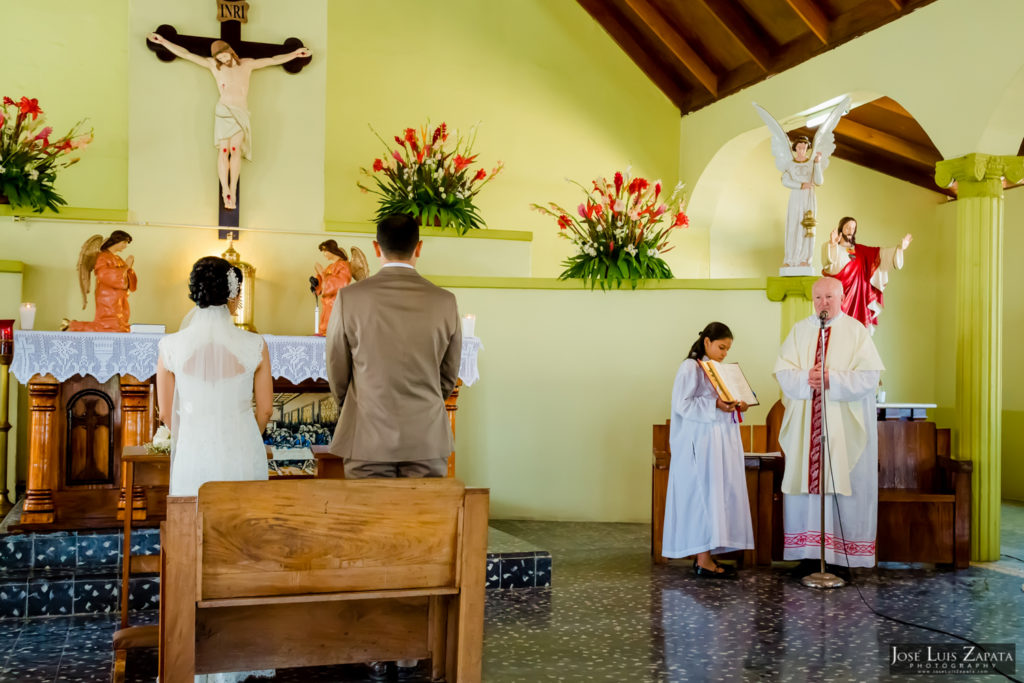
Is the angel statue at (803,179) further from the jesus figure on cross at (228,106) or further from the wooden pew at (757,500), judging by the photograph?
the jesus figure on cross at (228,106)

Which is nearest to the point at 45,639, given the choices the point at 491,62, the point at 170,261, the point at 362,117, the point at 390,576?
the point at 390,576

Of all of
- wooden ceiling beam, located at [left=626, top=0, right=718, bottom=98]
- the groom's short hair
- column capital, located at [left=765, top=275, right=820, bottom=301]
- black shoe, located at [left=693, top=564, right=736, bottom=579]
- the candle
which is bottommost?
black shoe, located at [left=693, top=564, right=736, bottom=579]

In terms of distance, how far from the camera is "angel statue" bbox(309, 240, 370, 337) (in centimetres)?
705

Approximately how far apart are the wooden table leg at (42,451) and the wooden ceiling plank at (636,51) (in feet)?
23.2

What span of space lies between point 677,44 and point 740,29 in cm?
82

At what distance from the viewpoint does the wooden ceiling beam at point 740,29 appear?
8922 millimetres

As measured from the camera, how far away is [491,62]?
10.3m

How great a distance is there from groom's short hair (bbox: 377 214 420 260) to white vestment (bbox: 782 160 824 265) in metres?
4.75

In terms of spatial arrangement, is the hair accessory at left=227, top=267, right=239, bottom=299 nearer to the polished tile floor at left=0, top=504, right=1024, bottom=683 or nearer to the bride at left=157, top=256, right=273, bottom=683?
the bride at left=157, top=256, right=273, bottom=683

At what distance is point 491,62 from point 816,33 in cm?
343

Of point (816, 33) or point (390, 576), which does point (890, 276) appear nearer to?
point (816, 33)

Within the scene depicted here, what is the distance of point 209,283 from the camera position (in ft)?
11.2

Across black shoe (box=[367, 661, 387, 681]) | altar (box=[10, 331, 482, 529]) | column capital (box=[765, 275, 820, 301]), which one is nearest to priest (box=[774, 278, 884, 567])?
column capital (box=[765, 275, 820, 301])

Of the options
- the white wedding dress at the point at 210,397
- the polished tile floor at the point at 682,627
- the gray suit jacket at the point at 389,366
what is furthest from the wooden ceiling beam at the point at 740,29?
the white wedding dress at the point at 210,397
